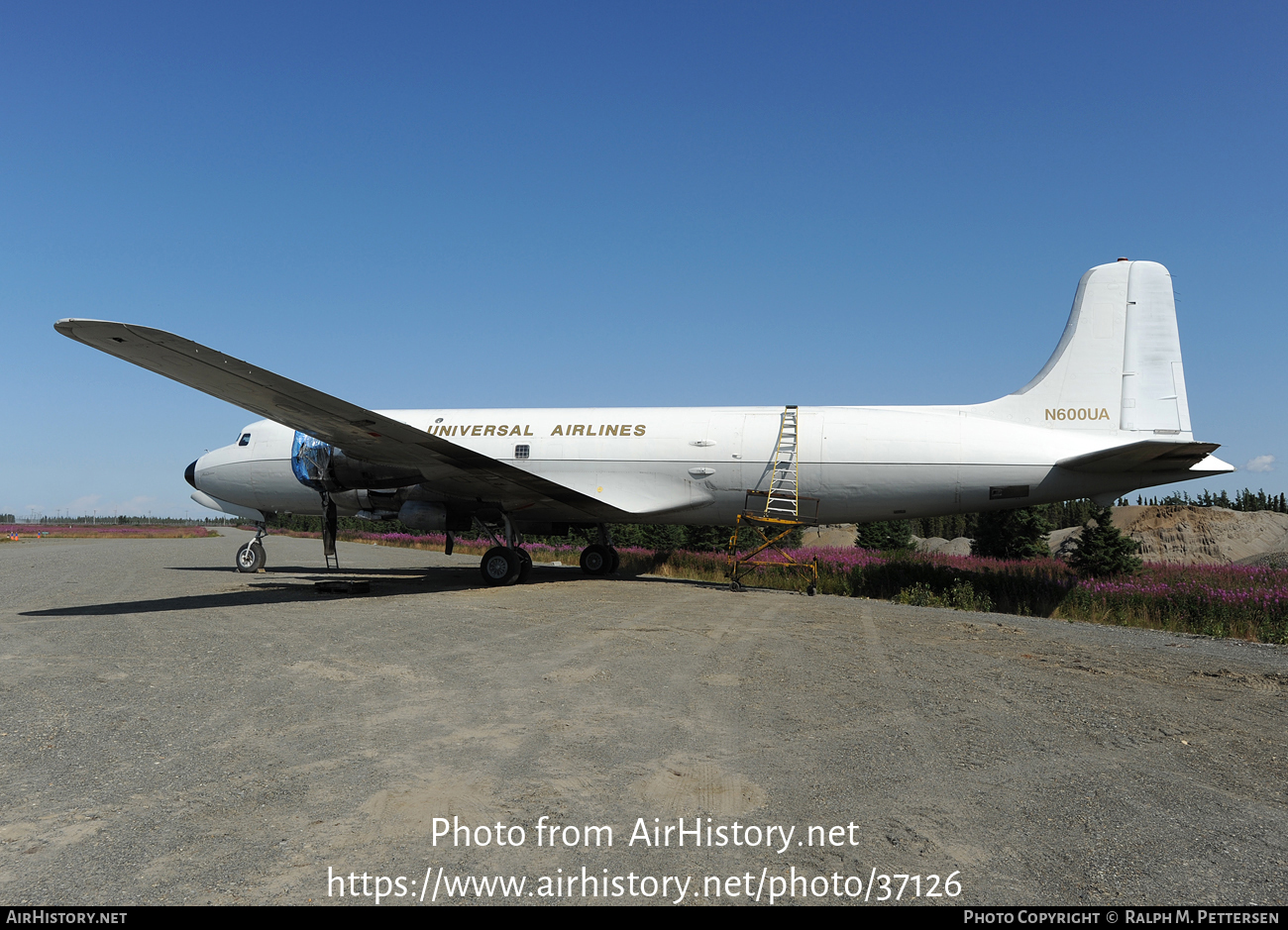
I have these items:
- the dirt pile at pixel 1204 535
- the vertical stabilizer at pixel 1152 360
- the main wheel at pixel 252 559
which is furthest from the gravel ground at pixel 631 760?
the dirt pile at pixel 1204 535

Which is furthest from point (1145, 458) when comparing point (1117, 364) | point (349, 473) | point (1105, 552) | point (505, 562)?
point (349, 473)

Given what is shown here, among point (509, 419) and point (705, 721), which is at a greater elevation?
point (509, 419)

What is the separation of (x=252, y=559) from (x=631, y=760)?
63.4ft

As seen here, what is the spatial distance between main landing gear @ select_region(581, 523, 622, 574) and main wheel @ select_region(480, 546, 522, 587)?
12.6ft

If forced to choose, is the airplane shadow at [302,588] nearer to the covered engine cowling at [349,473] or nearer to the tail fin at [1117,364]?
the covered engine cowling at [349,473]

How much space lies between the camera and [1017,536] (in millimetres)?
28766

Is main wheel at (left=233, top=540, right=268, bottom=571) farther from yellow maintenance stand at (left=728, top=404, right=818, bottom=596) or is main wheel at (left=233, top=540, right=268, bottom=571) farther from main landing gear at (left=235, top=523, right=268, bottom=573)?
yellow maintenance stand at (left=728, top=404, right=818, bottom=596)

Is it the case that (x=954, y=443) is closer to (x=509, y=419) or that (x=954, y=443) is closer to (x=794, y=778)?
(x=509, y=419)

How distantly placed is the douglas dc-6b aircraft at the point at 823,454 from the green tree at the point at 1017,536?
13405mm

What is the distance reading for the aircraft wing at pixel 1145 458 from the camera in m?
13.6

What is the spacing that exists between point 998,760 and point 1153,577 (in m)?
16.4

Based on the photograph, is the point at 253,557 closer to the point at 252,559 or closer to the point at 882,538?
the point at 252,559

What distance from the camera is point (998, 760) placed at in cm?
499
